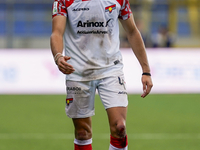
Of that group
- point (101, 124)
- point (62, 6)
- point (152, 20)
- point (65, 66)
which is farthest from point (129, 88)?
point (152, 20)

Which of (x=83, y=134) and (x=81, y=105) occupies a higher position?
(x=81, y=105)

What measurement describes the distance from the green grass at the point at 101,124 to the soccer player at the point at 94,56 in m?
1.84

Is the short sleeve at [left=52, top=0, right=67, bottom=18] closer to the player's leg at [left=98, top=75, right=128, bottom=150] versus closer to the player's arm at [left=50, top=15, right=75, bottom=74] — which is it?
the player's arm at [left=50, top=15, right=75, bottom=74]

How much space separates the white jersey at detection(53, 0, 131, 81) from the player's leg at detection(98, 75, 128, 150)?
10cm

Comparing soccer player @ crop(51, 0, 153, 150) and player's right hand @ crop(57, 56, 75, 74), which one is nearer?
player's right hand @ crop(57, 56, 75, 74)

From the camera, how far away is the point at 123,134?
3688 millimetres

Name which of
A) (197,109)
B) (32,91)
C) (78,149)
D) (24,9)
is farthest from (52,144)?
(24,9)

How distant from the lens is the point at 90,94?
394 cm

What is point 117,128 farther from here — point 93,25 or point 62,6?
point 62,6

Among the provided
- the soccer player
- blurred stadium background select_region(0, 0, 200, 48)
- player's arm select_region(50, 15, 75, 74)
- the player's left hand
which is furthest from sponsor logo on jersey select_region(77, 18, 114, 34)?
blurred stadium background select_region(0, 0, 200, 48)

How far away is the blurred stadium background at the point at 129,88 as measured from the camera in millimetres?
6340

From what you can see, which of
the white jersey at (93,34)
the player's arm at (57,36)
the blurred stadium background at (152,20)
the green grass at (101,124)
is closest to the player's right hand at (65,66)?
the player's arm at (57,36)

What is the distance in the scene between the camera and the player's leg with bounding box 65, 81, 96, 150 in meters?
3.92

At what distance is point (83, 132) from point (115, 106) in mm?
513
